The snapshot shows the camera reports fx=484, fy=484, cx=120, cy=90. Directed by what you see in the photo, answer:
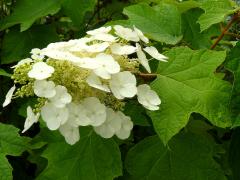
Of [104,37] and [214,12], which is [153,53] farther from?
[214,12]

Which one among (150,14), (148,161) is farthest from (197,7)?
(148,161)

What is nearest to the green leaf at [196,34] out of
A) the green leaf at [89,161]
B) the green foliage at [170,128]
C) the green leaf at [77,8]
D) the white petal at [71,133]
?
the green foliage at [170,128]

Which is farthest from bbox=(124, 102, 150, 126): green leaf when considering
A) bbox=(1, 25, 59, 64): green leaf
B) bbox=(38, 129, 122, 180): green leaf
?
bbox=(1, 25, 59, 64): green leaf

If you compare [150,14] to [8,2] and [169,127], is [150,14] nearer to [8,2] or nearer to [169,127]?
[169,127]

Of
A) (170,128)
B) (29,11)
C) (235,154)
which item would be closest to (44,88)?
(170,128)

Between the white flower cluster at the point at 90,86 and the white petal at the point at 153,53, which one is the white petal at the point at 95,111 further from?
the white petal at the point at 153,53
